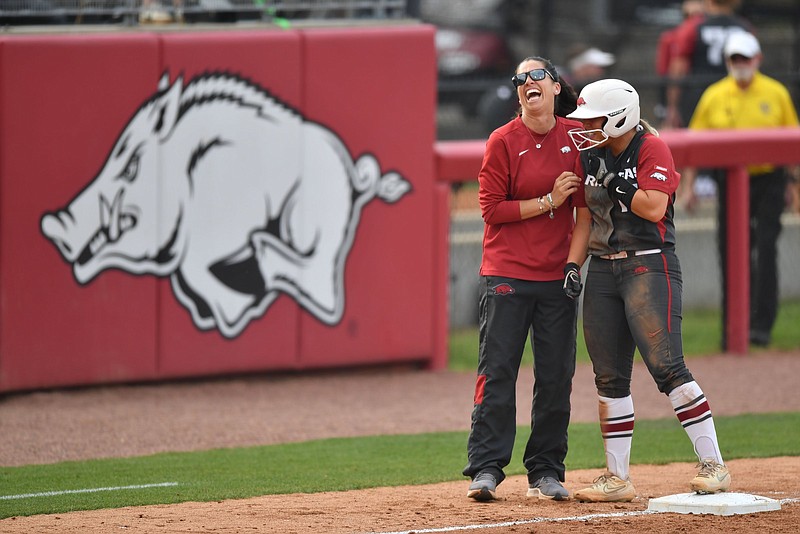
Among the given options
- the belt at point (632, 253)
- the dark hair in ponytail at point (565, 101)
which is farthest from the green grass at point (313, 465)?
the dark hair in ponytail at point (565, 101)

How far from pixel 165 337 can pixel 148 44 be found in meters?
2.16

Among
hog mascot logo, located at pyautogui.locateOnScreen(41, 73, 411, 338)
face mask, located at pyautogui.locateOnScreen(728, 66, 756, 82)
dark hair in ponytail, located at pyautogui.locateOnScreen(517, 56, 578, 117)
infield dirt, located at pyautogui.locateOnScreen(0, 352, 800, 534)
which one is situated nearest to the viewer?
infield dirt, located at pyautogui.locateOnScreen(0, 352, 800, 534)

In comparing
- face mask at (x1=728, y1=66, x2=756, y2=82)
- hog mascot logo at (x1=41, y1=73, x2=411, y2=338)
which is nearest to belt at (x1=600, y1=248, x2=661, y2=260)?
hog mascot logo at (x1=41, y1=73, x2=411, y2=338)

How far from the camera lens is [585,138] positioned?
6.20m

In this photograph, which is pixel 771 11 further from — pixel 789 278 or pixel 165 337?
pixel 165 337

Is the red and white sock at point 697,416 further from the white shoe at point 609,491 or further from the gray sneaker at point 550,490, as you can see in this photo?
the gray sneaker at point 550,490

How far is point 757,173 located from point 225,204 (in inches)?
184

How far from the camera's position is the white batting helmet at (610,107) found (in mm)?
6129

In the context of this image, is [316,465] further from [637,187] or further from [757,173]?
[757,173]

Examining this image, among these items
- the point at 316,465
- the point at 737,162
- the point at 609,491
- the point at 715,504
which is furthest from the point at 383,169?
the point at 715,504

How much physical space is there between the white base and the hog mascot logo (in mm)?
4733

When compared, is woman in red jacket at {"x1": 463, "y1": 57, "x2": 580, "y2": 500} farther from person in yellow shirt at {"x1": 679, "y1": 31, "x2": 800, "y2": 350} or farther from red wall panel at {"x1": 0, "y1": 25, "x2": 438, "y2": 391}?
person in yellow shirt at {"x1": 679, "y1": 31, "x2": 800, "y2": 350}

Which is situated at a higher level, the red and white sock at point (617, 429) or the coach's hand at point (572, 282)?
the coach's hand at point (572, 282)

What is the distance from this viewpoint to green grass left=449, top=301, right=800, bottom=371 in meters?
11.3
